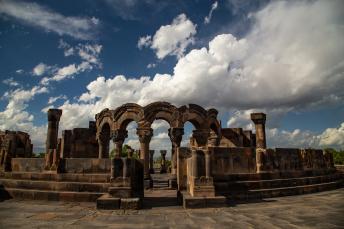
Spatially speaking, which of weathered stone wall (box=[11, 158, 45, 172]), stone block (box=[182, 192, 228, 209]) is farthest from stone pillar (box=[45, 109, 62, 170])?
stone block (box=[182, 192, 228, 209])

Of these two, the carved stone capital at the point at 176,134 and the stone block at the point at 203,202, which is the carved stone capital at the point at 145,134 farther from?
the stone block at the point at 203,202

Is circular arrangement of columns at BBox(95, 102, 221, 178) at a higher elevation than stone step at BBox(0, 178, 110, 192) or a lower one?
higher

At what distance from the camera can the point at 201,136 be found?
15.4 m

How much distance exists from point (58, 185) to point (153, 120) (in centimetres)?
693

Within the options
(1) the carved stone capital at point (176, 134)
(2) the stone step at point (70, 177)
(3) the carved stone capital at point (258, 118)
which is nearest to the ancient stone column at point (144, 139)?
(1) the carved stone capital at point (176, 134)

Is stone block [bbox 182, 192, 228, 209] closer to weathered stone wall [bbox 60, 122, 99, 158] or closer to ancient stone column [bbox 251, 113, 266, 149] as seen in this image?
ancient stone column [bbox 251, 113, 266, 149]

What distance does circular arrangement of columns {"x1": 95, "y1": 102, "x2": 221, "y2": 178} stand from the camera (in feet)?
46.2

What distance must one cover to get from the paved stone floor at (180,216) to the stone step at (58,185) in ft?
2.28

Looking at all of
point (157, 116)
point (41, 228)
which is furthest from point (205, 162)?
point (157, 116)

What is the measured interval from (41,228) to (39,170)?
17.8 feet

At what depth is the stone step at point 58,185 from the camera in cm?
794

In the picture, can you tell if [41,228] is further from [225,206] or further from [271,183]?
[271,183]

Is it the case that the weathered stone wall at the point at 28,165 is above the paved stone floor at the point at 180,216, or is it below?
above

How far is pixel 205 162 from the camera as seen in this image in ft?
23.3
